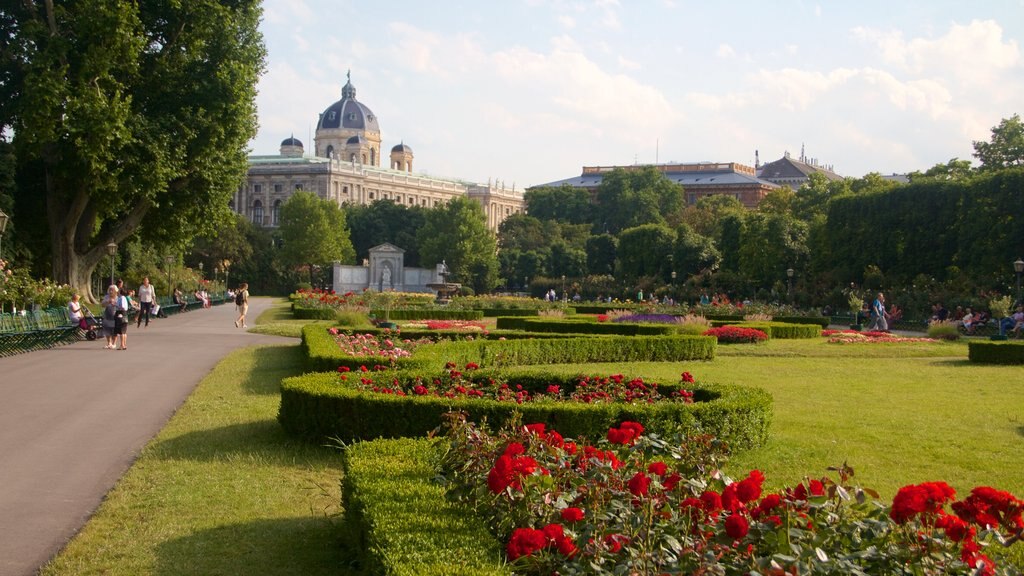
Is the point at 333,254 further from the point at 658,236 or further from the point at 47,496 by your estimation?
the point at 47,496

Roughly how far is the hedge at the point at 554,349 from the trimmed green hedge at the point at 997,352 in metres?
4.70

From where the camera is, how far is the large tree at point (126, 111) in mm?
23438

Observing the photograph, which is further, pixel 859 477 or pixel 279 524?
pixel 859 477

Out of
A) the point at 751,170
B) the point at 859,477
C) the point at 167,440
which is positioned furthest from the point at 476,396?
the point at 751,170

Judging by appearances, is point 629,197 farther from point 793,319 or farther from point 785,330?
point 785,330

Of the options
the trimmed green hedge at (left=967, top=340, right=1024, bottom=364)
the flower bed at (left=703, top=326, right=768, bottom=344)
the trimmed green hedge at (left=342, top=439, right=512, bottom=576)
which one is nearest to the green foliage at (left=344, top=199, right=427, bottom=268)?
the flower bed at (left=703, top=326, right=768, bottom=344)

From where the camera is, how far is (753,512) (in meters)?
3.82

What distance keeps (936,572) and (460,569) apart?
5.25 ft

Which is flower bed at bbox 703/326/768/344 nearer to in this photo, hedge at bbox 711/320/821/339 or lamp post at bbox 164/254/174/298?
hedge at bbox 711/320/821/339

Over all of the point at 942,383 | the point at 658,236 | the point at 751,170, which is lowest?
the point at 942,383

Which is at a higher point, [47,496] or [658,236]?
[658,236]

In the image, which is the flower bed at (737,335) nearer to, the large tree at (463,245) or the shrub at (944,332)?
the shrub at (944,332)

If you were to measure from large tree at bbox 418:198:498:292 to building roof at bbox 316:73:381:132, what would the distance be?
57756 mm

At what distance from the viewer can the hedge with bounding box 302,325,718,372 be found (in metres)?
14.2
